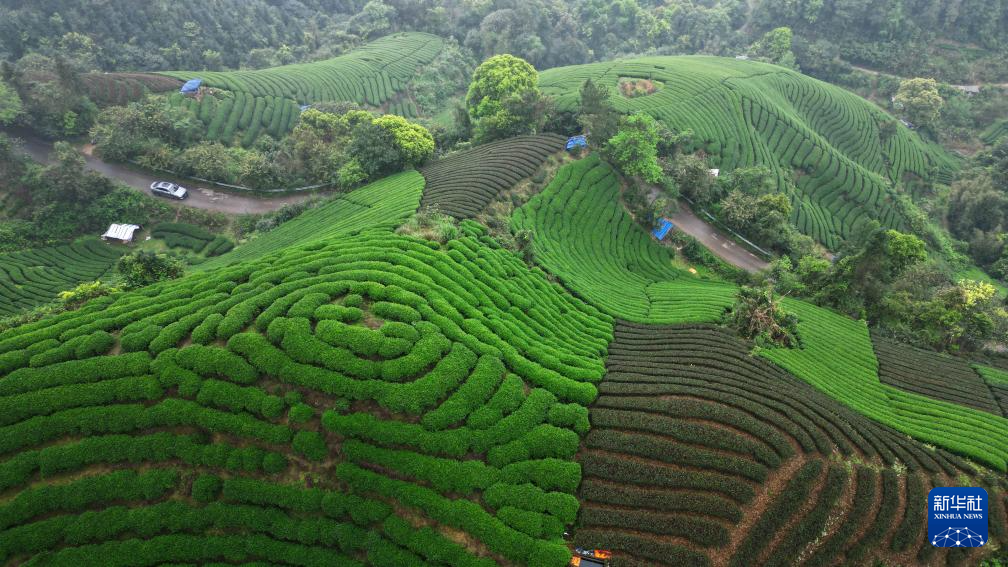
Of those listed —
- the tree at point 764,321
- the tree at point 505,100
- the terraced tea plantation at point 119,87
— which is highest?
the tree at point 505,100

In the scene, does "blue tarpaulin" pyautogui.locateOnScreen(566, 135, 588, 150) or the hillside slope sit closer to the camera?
the hillside slope

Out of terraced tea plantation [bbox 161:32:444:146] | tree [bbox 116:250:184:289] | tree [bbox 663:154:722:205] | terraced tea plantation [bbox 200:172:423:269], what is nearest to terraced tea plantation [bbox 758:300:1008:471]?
tree [bbox 663:154:722:205]

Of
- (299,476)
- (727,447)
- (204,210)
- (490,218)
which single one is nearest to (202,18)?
(204,210)

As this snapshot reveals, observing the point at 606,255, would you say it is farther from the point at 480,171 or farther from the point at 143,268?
the point at 143,268

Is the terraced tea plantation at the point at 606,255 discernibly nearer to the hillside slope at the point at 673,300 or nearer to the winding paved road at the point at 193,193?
the hillside slope at the point at 673,300

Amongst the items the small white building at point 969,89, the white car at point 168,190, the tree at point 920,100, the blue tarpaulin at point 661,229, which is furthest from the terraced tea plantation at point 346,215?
the small white building at point 969,89

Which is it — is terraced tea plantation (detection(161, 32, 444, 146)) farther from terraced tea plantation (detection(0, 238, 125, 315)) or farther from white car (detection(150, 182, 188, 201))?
terraced tea plantation (detection(0, 238, 125, 315))

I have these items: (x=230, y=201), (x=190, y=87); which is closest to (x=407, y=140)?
(x=230, y=201)
